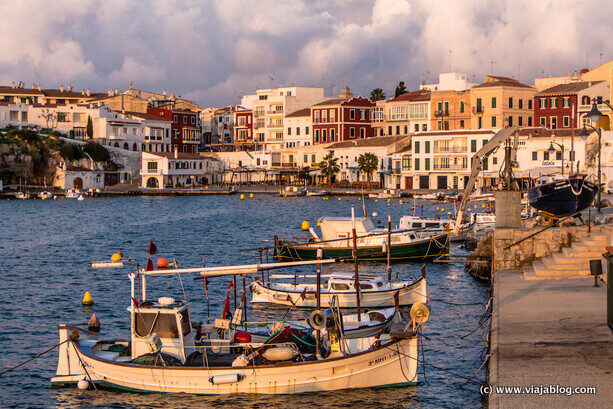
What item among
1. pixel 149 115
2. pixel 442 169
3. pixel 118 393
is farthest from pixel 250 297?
pixel 149 115

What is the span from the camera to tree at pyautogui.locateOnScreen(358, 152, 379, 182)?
4555 inches

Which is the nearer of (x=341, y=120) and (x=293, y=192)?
(x=293, y=192)

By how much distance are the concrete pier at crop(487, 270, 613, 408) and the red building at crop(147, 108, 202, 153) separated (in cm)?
12764

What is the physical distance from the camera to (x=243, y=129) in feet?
495

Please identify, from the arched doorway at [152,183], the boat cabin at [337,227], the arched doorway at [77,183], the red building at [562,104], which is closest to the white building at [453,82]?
the red building at [562,104]

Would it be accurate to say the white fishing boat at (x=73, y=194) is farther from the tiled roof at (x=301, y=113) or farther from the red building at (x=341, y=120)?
the red building at (x=341, y=120)

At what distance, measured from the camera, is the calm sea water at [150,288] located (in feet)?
68.4

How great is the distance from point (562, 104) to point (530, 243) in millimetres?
82883

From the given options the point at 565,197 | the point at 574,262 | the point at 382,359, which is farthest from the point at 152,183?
the point at 382,359

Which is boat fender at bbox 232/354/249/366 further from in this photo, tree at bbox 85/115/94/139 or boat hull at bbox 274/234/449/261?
tree at bbox 85/115/94/139

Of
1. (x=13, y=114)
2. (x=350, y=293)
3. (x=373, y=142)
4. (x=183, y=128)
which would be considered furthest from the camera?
(x=183, y=128)

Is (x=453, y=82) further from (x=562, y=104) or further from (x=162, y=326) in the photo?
(x=162, y=326)

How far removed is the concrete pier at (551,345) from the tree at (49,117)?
4939 inches

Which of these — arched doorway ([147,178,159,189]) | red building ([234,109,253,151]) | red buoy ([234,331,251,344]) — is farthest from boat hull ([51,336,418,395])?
red building ([234,109,253,151])
